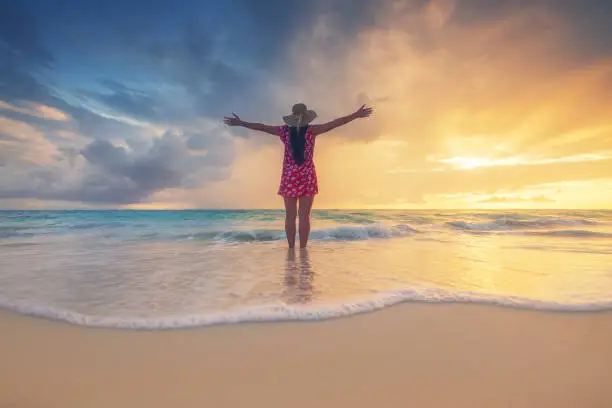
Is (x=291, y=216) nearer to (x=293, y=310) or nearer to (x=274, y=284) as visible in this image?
(x=274, y=284)

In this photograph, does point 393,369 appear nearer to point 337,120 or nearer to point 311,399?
point 311,399

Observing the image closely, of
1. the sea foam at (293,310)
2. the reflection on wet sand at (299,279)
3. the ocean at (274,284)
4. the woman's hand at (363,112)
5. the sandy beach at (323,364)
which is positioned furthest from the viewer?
the woman's hand at (363,112)

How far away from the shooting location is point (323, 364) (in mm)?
1667

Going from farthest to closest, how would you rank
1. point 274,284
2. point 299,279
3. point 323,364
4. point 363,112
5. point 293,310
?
point 363,112, point 299,279, point 274,284, point 293,310, point 323,364

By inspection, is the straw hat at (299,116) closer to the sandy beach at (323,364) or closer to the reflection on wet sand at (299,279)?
the reflection on wet sand at (299,279)

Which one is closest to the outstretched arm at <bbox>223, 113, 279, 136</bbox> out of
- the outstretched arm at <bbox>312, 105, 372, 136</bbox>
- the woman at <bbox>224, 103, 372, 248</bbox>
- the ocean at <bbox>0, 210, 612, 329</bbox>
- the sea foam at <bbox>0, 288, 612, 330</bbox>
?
the woman at <bbox>224, 103, 372, 248</bbox>

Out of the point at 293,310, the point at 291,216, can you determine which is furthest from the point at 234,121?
the point at 293,310

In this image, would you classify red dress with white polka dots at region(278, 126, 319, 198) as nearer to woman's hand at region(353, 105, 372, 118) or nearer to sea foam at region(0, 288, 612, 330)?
woman's hand at region(353, 105, 372, 118)

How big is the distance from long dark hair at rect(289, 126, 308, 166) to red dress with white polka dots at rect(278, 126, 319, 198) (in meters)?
0.06

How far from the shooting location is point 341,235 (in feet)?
29.0

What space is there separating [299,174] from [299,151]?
0.37m

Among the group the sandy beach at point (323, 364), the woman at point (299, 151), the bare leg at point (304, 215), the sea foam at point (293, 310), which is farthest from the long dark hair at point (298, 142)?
the sandy beach at point (323, 364)

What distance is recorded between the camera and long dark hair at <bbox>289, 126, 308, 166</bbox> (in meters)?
5.62

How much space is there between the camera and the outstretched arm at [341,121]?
5379 millimetres
